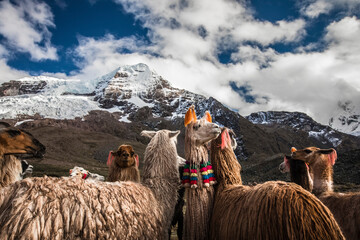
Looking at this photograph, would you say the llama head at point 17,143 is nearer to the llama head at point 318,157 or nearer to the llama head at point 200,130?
the llama head at point 200,130

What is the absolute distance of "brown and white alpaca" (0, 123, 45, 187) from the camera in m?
4.27

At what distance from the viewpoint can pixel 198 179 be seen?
Result: 4.28 m

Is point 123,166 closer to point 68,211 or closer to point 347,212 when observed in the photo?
point 68,211

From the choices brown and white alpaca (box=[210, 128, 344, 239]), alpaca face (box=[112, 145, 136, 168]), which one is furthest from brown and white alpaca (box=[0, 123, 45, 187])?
brown and white alpaca (box=[210, 128, 344, 239])

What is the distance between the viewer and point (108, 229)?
296 centimetres

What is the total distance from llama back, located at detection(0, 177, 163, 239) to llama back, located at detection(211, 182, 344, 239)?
1367 millimetres

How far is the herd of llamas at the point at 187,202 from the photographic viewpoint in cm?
256

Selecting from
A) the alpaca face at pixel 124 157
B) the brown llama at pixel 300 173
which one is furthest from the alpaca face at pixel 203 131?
the alpaca face at pixel 124 157

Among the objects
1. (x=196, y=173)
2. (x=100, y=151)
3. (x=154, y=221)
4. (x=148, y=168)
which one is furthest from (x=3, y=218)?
(x=100, y=151)

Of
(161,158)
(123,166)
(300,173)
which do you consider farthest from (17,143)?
(300,173)

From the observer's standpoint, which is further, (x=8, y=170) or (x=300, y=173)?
(x=300, y=173)

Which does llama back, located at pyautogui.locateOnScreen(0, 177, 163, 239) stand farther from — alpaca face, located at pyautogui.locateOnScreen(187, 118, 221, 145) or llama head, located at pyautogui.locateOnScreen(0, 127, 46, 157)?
llama head, located at pyautogui.locateOnScreen(0, 127, 46, 157)

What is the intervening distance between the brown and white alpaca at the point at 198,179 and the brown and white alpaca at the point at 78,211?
455 millimetres

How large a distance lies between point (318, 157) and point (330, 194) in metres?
0.91
